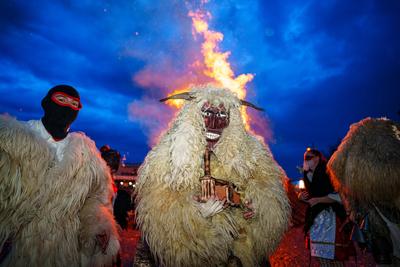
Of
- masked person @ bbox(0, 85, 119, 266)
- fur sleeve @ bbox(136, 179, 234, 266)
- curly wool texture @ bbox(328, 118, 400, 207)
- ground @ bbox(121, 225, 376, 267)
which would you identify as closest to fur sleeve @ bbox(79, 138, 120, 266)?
masked person @ bbox(0, 85, 119, 266)

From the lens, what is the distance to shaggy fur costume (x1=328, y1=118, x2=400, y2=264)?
308 centimetres

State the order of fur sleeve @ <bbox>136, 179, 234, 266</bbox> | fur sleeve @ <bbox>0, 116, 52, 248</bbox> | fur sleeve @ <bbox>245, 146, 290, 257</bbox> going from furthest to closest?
fur sleeve @ <bbox>245, 146, 290, 257</bbox>, fur sleeve @ <bbox>136, 179, 234, 266</bbox>, fur sleeve @ <bbox>0, 116, 52, 248</bbox>

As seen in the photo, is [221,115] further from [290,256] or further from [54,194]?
[290,256]

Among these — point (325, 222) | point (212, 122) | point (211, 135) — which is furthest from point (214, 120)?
point (325, 222)

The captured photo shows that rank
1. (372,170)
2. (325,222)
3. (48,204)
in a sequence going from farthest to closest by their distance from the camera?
(325,222) → (372,170) → (48,204)

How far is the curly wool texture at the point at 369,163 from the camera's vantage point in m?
3.08

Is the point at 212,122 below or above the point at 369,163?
above

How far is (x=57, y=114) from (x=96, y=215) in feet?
3.52

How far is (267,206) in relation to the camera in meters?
2.63

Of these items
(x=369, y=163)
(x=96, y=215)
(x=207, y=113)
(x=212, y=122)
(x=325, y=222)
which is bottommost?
(x=325, y=222)

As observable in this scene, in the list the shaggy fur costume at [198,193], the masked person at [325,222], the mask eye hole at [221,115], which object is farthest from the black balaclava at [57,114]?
the masked person at [325,222]

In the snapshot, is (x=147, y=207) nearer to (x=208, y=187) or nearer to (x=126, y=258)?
(x=208, y=187)

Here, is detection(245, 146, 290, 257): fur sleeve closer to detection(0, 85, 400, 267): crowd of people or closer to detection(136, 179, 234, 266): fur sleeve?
detection(0, 85, 400, 267): crowd of people

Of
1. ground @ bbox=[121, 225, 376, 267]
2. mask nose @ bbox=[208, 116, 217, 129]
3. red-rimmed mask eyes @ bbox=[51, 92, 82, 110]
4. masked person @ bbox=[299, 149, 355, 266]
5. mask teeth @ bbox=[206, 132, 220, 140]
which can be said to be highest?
red-rimmed mask eyes @ bbox=[51, 92, 82, 110]
